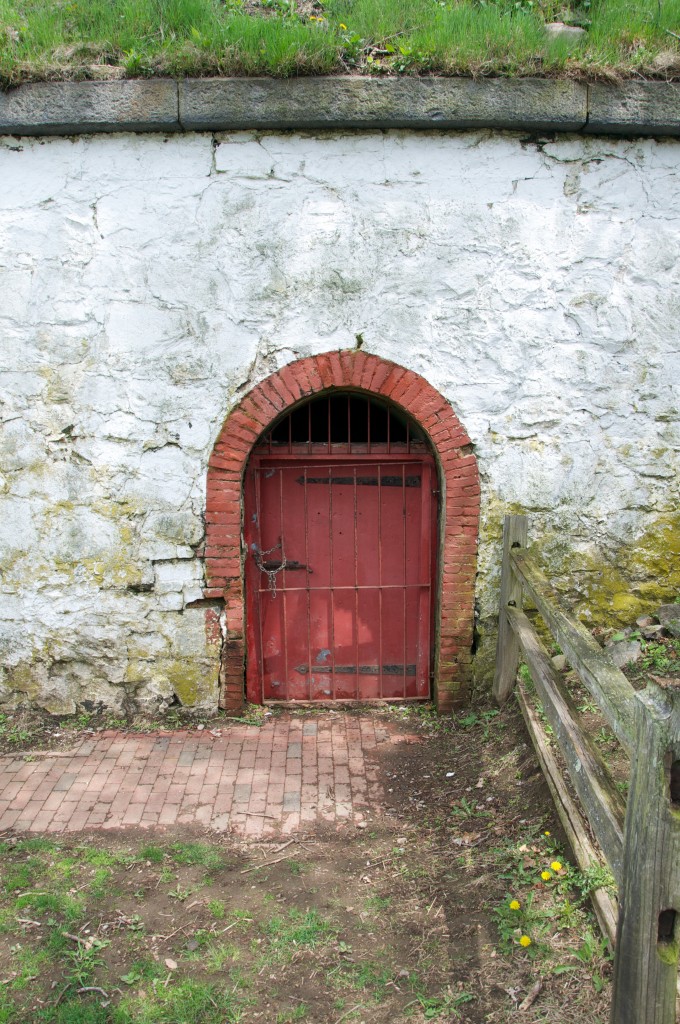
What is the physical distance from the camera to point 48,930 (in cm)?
349

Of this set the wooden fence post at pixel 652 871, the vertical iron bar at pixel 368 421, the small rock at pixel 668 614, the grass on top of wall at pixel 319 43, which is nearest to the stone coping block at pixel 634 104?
the grass on top of wall at pixel 319 43

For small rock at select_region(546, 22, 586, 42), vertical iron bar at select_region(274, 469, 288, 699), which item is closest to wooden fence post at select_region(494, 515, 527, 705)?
vertical iron bar at select_region(274, 469, 288, 699)

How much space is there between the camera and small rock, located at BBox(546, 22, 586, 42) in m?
4.89

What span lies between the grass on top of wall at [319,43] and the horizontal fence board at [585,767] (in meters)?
3.79

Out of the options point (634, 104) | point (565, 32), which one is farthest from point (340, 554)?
point (565, 32)

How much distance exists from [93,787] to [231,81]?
4.57 meters

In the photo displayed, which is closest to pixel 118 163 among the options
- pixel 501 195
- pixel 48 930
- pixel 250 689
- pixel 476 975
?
pixel 501 195

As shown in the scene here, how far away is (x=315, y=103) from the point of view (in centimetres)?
468

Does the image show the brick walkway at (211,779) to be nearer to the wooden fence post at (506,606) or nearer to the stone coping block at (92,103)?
the wooden fence post at (506,606)

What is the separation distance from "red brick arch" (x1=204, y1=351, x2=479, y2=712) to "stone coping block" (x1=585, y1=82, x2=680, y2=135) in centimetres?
204

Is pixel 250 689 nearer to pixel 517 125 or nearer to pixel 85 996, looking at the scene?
pixel 85 996

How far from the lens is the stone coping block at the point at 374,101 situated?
15.3 feet

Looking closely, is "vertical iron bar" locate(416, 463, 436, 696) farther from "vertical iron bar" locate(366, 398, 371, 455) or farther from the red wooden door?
"vertical iron bar" locate(366, 398, 371, 455)

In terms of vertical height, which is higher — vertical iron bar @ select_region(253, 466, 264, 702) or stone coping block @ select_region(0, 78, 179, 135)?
stone coping block @ select_region(0, 78, 179, 135)
